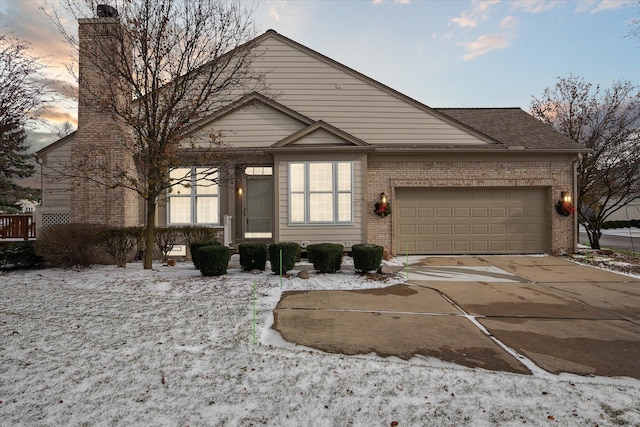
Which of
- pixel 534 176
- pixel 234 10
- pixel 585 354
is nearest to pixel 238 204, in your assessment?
pixel 234 10

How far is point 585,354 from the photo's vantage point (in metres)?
3.92

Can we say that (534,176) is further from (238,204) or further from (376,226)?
(238,204)

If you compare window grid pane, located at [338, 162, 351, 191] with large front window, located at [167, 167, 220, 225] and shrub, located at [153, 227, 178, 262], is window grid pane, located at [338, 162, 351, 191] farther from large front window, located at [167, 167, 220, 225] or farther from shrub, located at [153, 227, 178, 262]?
shrub, located at [153, 227, 178, 262]

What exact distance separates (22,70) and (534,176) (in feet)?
54.2

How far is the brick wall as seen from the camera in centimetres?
1128

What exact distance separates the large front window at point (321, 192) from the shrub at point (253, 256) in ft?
7.86

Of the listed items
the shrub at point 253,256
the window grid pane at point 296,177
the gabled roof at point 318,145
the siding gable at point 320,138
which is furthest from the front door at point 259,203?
the shrub at point 253,256

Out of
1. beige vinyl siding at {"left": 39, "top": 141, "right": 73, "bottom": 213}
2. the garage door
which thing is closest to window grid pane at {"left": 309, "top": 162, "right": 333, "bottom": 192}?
the garage door

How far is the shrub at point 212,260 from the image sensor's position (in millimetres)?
7754

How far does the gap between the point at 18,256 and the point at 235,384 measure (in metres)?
9.11

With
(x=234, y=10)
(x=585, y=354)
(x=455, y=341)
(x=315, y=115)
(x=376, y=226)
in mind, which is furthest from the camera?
(x=315, y=115)

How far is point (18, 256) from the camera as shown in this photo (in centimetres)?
860

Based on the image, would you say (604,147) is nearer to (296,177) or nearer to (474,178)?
(474,178)

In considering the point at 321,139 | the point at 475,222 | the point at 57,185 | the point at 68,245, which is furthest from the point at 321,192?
the point at 57,185
